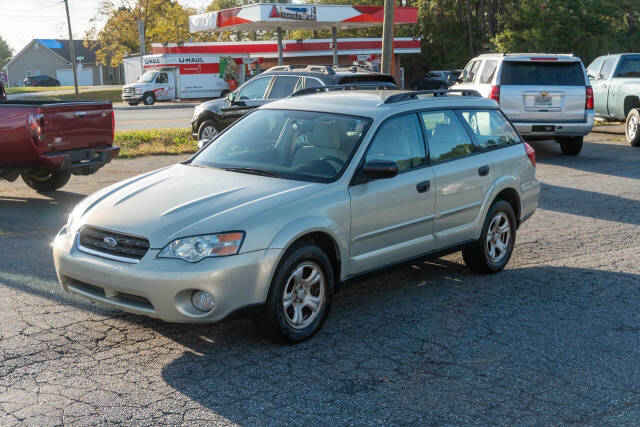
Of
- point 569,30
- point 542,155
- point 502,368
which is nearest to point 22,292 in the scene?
point 502,368

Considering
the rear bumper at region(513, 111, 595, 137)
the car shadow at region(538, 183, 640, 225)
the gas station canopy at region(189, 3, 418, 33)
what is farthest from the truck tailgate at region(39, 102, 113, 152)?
the gas station canopy at region(189, 3, 418, 33)

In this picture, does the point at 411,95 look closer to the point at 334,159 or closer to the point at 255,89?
the point at 334,159

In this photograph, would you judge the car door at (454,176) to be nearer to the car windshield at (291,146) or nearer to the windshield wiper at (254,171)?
the car windshield at (291,146)

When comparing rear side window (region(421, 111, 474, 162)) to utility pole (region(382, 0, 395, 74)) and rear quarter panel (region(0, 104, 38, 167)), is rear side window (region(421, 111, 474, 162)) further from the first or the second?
utility pole (region(382, 0, 395, 74))

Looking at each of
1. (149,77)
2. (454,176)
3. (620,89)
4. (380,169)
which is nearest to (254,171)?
(380,169)

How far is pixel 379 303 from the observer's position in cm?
632

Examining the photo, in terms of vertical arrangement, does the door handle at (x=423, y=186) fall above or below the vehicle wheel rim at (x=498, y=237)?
above

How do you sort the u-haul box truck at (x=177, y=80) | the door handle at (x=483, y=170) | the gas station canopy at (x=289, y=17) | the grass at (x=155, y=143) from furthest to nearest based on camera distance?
the u-haul box truck at (x=177, y=80), the gas station canopy at (x=289, y=17), the grass at (x=155, y=143), the door handle at (x=483, y=170)

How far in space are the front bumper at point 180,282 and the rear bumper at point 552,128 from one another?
434 inches

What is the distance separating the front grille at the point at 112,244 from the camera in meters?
4.93

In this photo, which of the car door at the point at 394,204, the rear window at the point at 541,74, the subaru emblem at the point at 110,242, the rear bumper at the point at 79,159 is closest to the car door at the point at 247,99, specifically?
the rear bumper at the point at 79,159

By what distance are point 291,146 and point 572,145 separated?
11.6m

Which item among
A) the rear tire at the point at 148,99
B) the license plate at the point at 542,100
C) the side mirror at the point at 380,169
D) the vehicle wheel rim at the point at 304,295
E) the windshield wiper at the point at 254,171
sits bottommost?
the rear tire at the point at 148,99

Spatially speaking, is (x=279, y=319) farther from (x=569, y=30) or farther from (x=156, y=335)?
(x=569, y=30)
